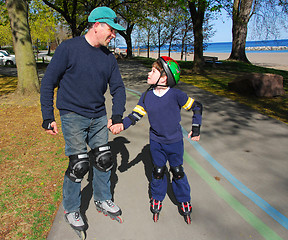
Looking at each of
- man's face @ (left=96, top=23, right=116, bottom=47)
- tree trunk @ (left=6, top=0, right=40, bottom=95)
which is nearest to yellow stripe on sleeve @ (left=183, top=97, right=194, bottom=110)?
man's face @ (left=96, top=23, right=116, bottom=47)

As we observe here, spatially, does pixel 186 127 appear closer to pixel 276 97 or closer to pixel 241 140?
pixel 241 140

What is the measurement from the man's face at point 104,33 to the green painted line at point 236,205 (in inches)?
93.3

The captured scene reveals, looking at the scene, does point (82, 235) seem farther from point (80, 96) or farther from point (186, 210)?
point (80, 96)

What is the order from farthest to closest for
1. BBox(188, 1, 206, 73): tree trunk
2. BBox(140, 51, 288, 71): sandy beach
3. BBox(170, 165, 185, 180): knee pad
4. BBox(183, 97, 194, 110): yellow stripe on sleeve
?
BBox(140, 51, 288, 71): sandy beach
BBox(188, 1, 206, 73): tree trunk
BBox(170, 165, 185, 180): knee pad
BBox(183, 97, 194, 110): yellow stripe on sleeve

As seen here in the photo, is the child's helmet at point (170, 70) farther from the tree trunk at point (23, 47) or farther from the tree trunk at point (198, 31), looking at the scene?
the tree trunk at point (198, 31)

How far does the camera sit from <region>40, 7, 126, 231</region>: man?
2.40m

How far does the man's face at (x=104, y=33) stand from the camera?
2.42 m

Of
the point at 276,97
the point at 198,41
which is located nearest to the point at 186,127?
the point at 276,97

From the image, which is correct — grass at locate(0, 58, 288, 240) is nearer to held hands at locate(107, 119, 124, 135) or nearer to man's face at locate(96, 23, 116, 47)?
held hands at locate(107, 119, 124, 135)

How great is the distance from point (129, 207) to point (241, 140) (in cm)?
299

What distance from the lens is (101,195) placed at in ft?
9.24

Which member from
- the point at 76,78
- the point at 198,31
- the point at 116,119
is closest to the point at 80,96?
the point at 76,78

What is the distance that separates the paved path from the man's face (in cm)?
191

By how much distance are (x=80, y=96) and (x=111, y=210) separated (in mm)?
1316
